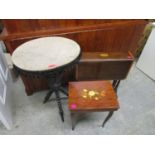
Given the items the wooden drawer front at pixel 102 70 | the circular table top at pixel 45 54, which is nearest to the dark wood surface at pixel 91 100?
the wooden drawer front at pixel 102 70

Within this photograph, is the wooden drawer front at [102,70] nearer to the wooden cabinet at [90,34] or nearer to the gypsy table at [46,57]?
the wooden cabinet at [90,34]

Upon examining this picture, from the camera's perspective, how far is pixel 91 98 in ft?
4.30

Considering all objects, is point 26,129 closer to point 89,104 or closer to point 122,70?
point 89,104

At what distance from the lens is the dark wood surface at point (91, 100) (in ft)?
4.09

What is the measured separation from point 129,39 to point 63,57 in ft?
3.53

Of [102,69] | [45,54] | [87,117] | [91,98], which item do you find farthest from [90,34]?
[87,117]

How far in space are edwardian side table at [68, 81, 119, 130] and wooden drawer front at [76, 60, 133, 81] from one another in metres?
0.17

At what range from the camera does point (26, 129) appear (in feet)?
4.99

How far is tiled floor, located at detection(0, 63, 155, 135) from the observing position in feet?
5.03

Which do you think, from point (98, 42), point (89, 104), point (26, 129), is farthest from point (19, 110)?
point (98, 42)

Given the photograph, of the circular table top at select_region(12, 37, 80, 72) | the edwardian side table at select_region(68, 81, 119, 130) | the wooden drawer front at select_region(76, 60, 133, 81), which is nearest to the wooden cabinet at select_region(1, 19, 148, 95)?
the wooden drawer front at select_region(76, 60, 133, 81)

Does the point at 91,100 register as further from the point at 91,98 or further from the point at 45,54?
the point at 45,54

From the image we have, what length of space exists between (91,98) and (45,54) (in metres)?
0.61
